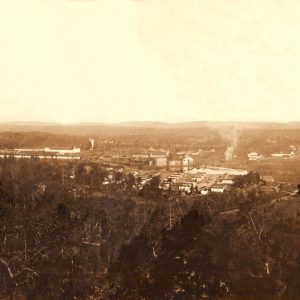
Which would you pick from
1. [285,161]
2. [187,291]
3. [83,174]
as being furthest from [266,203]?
[83,174]

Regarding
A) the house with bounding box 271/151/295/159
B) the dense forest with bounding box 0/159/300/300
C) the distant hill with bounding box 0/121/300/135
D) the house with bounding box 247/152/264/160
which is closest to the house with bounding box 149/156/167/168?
the dense forest with bounding box 0/159/300/300

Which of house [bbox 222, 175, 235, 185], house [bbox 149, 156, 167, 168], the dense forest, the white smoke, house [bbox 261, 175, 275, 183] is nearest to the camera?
the dense forest

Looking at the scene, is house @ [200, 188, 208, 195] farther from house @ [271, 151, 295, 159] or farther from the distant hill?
house @ [271, 151, 295, 159]

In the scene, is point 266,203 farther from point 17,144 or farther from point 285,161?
point 17,144

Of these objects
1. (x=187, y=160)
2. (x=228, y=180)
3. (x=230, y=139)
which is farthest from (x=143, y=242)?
(x=230, y=139)

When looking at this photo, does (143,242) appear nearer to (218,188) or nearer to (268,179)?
(218,188)

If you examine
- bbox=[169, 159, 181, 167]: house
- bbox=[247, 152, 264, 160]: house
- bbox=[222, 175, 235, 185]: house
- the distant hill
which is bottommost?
bbox=[222, 175, 235, 185]: house

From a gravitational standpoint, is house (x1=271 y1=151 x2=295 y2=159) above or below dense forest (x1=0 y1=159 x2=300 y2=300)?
above

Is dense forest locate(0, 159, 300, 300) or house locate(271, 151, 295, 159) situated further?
house locate(271, 151, 295, 159)
